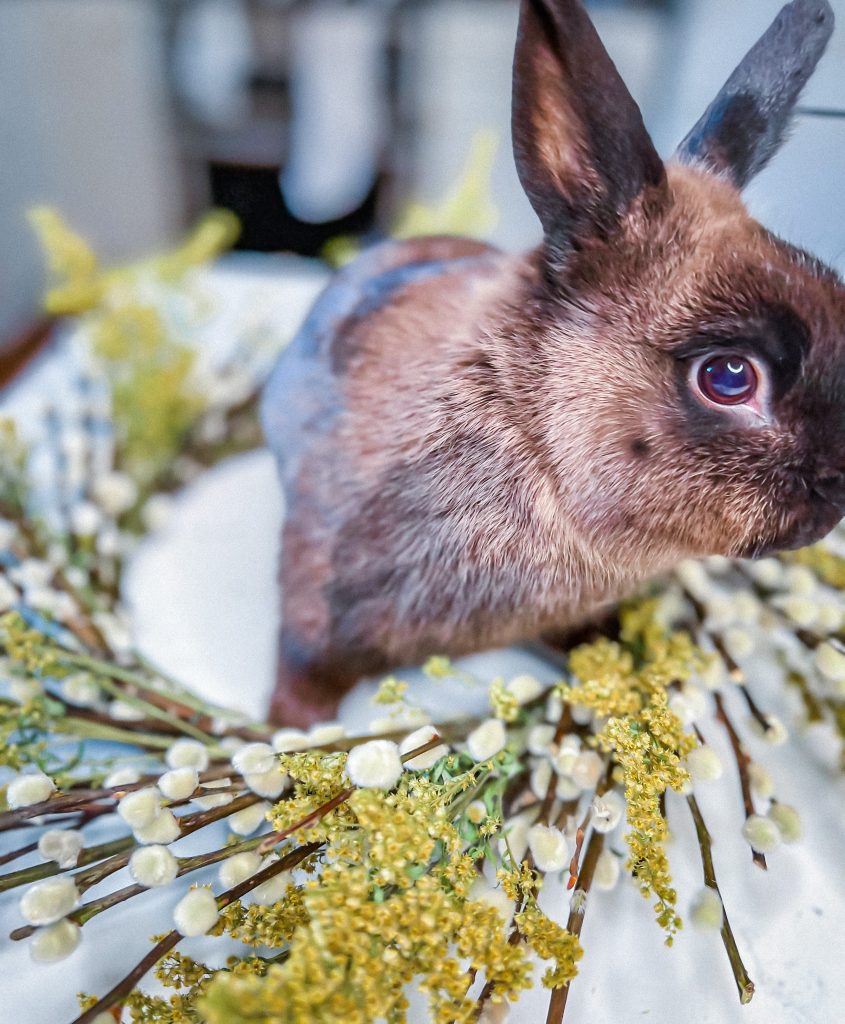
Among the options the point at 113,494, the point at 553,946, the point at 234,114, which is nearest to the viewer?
the point at 553,946

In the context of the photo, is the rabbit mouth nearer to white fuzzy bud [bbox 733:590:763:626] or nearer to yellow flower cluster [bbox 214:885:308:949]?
white fuzzy bud [bbox 733:590:763:626]

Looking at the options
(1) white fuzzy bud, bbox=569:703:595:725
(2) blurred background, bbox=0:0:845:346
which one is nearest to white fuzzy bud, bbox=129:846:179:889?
(1) white fuzzy bud, bbox=569:703:595:725

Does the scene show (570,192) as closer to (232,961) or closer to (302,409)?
(302,409)

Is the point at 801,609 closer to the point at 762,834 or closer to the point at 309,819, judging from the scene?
the point at 762,834

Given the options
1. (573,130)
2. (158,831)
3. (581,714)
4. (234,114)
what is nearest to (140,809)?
(158,831)

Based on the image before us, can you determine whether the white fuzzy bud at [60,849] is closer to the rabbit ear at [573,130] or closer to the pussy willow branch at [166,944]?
the pussy willow branch at [166,944]

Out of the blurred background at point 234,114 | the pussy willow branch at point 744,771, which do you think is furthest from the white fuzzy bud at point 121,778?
the blurred background at point 234,114

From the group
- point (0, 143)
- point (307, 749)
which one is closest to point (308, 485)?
point (307, 749)
